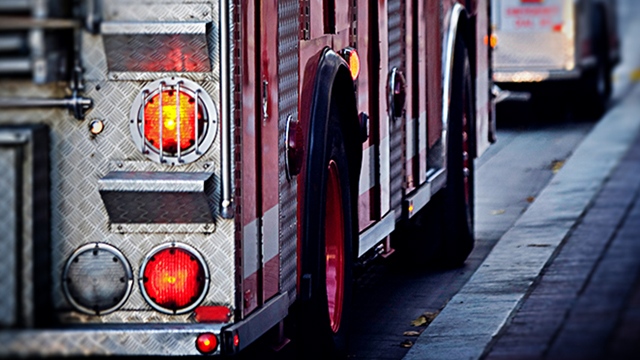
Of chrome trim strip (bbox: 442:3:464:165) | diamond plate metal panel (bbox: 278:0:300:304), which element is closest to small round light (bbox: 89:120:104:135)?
diamond plate metal panel (bbox: 278:0:300:304)

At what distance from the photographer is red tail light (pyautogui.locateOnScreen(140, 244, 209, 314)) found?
4.96m

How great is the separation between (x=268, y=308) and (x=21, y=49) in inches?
55.9

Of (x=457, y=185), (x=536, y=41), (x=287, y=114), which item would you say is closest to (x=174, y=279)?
(x=287, y=114)

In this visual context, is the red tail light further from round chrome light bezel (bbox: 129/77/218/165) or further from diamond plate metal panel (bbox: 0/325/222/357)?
round chrome light bezel (bbox: 129/77/218/165)

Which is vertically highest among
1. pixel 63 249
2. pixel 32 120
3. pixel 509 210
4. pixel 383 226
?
pixel 32 120

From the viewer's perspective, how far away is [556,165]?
570 inches

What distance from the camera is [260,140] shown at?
532cm

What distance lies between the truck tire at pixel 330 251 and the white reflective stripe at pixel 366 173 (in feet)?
1.03

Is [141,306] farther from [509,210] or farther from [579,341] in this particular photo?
[509,210]

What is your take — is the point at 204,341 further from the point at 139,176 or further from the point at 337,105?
the point at 337,105

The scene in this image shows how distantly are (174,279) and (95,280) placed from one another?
0.26 metres

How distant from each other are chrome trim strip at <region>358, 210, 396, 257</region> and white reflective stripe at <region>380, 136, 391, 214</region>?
6cm

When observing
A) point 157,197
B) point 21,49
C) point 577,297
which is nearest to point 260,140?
point 157,197

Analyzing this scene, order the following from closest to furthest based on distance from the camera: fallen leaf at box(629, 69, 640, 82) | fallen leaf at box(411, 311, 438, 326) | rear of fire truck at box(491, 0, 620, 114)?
fallen leaf at box(411, 311, 438, 326) → rear of fire truck at box(491, 0, 620, 114) → fallen leaf at box(629, 69, 640, 82)
